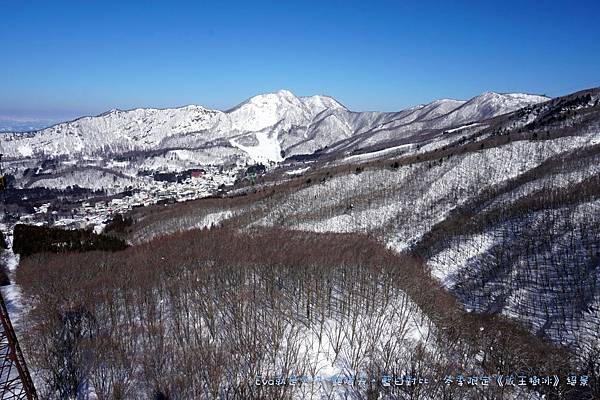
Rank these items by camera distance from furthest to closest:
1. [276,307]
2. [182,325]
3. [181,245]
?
[181,245] < [276,307] < [182,325]

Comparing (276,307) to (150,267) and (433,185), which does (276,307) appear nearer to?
(150,267)

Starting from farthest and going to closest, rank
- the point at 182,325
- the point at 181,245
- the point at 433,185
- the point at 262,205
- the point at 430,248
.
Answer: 1. the point at 262,205
2. the point at 433,185
3. the point at 430,248
4. the point at 181,245
5. the point at 182,325

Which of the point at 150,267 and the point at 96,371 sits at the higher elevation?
the point at 150,267

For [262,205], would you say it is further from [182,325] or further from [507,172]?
[182,325]

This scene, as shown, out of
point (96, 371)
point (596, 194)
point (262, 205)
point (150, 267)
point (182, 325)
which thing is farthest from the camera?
point (262, 205)

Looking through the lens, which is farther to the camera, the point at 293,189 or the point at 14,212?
the point at 14,212

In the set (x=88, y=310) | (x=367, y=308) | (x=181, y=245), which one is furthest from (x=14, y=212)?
(x=367, y=308)

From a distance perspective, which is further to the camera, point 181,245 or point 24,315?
point 181,245

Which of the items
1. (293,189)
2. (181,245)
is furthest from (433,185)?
(181,245)

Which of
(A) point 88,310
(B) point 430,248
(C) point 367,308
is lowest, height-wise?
(B) point 430,248
